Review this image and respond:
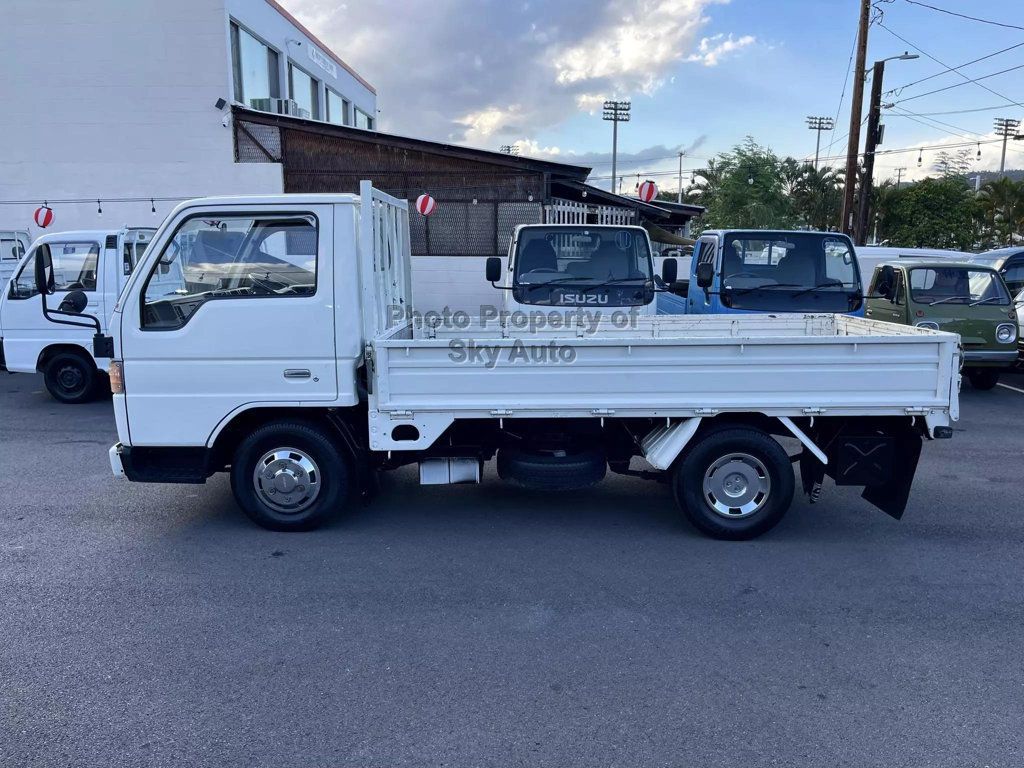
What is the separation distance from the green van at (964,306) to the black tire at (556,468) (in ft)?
23.2

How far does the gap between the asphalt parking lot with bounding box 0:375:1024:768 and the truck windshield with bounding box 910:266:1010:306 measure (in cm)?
620

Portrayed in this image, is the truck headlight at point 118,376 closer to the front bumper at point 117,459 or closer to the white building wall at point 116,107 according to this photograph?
the front bumper at point 117,459

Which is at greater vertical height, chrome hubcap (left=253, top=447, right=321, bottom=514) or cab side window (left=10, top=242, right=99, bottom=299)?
cab side window (left=10, top=242, right=99, bottom=299)

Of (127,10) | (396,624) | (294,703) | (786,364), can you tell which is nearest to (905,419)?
(786,364)

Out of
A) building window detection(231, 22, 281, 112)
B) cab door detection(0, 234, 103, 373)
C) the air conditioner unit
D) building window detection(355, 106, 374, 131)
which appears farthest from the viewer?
building window detection(355, 106, 374, 131)

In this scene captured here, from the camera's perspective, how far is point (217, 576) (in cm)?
473

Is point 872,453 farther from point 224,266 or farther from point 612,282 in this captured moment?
point 224,266

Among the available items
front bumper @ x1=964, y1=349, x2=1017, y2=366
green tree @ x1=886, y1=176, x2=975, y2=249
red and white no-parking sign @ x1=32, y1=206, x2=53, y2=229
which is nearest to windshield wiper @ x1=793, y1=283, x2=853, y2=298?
front bumper @ x1=964, y1=349, x2=1017, y2=366

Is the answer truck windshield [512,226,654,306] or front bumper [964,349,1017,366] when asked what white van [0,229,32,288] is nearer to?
truck windshield [512,226,654,306]

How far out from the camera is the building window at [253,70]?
61.8ft

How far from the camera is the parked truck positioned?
493cm

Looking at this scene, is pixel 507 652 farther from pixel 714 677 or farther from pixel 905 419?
pixel 905 419

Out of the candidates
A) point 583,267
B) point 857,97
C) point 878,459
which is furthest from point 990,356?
point 857,97

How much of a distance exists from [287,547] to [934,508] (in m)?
4.93
